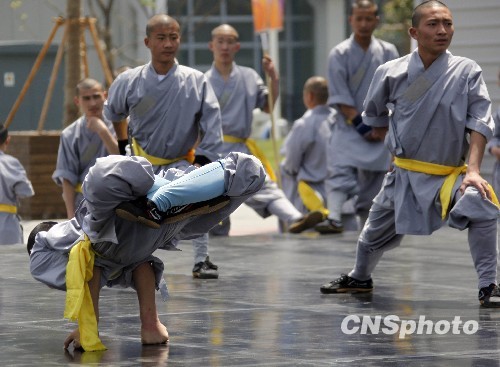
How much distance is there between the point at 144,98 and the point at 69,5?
21.3 ft

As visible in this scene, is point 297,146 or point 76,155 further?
point 297,146

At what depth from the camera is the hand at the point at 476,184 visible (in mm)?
7078

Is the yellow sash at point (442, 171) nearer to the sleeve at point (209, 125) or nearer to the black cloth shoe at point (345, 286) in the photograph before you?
the black cloth shoe at point (345, 286)

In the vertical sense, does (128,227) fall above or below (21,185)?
above

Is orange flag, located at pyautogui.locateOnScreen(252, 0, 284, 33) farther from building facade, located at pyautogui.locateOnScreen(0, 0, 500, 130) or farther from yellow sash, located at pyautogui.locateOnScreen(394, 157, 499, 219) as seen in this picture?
building facade, located at pyautogui.locateOnScreen(0, 0, 500, 130)

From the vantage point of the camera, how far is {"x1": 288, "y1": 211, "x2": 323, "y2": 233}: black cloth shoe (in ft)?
38.2

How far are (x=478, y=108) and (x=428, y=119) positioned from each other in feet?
0.85

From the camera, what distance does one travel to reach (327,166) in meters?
12.6

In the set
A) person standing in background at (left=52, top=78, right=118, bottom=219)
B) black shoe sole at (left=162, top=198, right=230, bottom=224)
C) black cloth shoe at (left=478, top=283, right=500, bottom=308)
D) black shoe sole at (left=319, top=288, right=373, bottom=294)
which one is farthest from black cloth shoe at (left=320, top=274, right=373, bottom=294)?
person standing in background at (left=52, top=78, right=118, bottom=219)

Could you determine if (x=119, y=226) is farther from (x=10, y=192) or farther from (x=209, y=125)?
(x=10, y=192)

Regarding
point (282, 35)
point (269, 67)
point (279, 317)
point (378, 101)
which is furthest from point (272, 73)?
point (282, 35)

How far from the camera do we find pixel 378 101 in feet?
24.9

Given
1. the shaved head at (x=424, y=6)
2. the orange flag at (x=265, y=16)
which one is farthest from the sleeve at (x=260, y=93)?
the shaved head at (x=424, y=6)

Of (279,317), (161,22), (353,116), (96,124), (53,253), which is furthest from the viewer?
(353,116)
